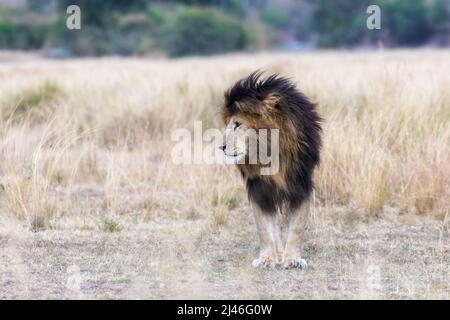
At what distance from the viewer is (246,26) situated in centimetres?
4428

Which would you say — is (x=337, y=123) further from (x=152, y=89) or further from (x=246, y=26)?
(x=246, y=26)

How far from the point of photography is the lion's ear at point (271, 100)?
6137mm

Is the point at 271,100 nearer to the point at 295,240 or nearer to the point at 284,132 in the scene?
the point at 284,132

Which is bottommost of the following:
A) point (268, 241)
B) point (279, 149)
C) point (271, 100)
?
point (268, 241)

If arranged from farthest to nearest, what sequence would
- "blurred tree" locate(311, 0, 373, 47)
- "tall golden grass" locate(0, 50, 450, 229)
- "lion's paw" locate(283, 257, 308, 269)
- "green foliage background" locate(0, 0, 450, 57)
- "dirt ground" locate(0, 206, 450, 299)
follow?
"blurred tree" locate(311, 0, 373, 47) → "green foliage background" locate(0, 0, 450, 57) → "tall golden grass" locate(0, 50, 450, 229) → "lion's paw" locate(283, 257, 308, 269) → "dirt ground" locate(0, 206, 450, 299)

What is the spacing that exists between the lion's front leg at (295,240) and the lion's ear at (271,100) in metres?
0.74

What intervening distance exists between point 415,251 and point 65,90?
7877mm

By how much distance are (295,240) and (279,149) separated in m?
0.61

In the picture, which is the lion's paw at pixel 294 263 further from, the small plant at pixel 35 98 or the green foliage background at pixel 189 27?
the green foliage background at pixel 189 27

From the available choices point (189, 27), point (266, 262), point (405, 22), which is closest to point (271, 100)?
point (266, 262)

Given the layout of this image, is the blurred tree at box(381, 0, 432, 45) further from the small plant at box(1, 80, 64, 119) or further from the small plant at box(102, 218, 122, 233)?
the small plant at box(102, 218, 122, 233)

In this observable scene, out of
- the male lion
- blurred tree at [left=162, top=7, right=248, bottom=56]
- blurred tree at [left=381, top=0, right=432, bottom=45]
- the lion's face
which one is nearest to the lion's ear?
the male lion

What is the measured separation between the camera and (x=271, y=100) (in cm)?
615

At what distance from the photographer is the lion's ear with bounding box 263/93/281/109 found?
20.1 ft
